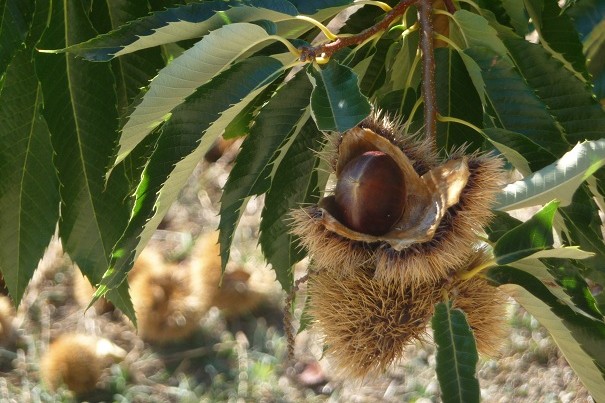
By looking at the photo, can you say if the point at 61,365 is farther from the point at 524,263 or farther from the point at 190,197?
the point at 524,263

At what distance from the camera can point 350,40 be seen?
94cm

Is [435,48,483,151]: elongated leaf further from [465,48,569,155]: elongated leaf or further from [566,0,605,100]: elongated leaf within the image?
[566,0,605,100]: elongated leaf

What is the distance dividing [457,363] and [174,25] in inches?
15.9

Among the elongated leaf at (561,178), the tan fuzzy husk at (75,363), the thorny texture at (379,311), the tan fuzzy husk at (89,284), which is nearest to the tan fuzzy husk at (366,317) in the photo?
the thorny texture at (379,311)

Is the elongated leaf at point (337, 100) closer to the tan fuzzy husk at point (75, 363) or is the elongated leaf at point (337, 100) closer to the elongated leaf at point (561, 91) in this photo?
the elongated leaf at point (561, 91)

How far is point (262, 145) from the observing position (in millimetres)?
974

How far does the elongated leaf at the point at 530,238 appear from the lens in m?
0.81

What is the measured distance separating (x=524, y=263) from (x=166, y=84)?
0.39 m

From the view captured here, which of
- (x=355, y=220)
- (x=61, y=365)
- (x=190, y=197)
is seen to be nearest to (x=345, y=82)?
(x=355, y=220)

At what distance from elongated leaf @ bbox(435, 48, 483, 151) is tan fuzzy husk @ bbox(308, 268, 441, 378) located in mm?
282

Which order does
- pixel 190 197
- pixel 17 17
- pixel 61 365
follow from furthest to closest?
pixel 190 197 → pixel 61 365 → pixel 17 17

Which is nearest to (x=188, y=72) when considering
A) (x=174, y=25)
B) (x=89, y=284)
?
(x=174, y=25)

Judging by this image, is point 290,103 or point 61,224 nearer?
point 290,103

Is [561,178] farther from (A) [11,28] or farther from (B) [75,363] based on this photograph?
(B) [75,363]
